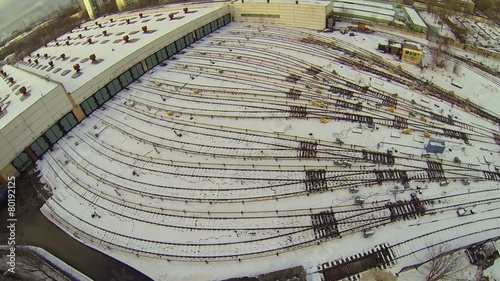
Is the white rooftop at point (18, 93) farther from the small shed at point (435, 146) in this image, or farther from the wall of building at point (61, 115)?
the small shed at point (435, 146)

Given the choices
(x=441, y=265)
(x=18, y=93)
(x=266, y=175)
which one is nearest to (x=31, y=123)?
(x=18, y=93)

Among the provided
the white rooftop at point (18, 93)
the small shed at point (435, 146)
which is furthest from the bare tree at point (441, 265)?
the white rooftop at point (18, 93)

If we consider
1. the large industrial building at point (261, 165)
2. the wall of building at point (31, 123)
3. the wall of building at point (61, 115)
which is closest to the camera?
the large industrial building at point (261, 165)

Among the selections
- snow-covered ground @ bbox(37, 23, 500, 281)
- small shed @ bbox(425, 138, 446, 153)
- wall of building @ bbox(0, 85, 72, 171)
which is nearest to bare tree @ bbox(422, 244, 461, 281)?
snow-covered ground @ bbox(37, 23, 500, 281)

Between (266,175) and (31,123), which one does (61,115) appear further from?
(266,175)

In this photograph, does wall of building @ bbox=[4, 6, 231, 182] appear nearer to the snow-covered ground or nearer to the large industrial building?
the large industrial building

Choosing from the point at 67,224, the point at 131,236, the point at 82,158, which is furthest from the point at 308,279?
the point at 82,158
